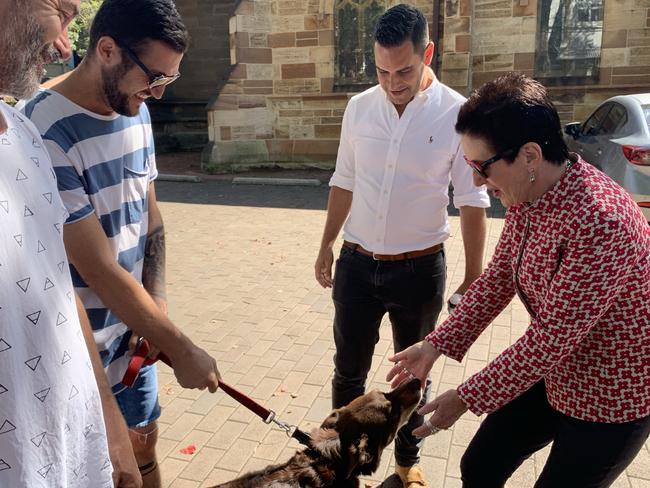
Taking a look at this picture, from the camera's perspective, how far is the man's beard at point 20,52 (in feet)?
4.39

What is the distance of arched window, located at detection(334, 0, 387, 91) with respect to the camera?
45.2ft

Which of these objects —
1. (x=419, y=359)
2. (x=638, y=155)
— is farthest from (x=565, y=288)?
(x=638, y=155)

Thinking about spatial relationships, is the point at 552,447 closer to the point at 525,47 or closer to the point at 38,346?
the point at 38,346

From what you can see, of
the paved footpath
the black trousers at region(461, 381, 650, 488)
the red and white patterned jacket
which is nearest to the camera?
the red and white patterned jacket

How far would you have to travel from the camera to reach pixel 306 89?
47.2 feet

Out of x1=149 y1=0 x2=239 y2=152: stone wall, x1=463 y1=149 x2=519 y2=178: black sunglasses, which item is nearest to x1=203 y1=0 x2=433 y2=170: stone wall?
x1=149 y1=0 x2=239 y2=152: stone wall

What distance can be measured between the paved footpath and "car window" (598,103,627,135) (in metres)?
2.09

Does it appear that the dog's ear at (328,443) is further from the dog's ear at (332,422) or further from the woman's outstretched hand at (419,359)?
the woman's outstretched hand at (419,359)

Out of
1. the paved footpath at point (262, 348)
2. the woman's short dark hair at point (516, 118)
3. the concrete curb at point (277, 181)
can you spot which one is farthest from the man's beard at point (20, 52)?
the concrete curb at point (277, 181)

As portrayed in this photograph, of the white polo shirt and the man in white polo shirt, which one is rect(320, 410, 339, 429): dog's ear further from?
the white polo shirt

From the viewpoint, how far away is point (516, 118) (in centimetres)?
195

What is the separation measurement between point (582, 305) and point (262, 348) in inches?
144

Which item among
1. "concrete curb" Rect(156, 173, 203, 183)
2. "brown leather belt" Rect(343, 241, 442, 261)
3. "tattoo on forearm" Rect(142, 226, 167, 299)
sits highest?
"tattoo on forearm" Rect(142, 226, 167, 299)

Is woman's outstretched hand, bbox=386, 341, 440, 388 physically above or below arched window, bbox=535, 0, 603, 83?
below
